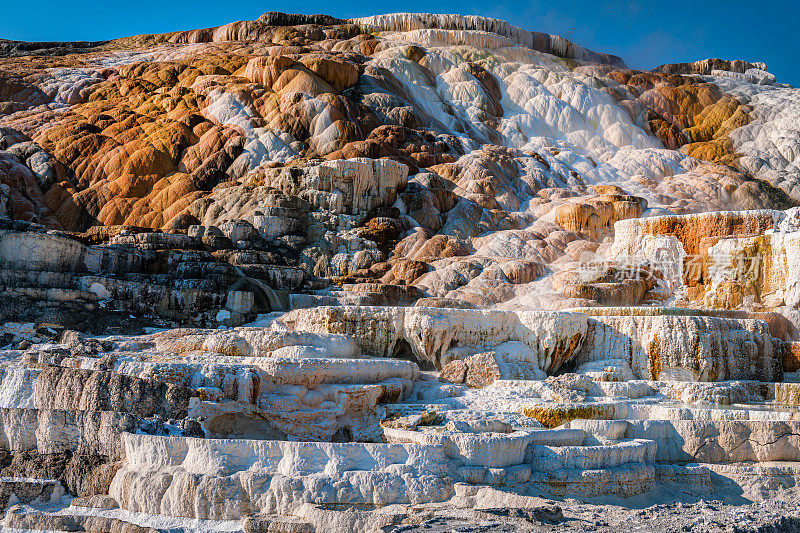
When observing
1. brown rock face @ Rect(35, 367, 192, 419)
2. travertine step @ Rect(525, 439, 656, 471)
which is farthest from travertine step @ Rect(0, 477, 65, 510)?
travertine step @ Rect(525, 439, 656, 471)

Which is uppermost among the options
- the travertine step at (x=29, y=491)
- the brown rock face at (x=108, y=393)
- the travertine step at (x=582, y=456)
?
the brown rock face at (x=108, y=393)

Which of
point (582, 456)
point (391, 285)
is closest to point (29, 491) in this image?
point (582, 456)

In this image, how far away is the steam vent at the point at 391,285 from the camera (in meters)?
7.95

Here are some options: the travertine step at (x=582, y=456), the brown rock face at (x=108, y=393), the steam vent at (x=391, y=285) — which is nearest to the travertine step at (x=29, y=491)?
the steam vent at (x=391, y=285)

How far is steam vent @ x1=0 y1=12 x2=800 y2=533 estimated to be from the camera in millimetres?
7953

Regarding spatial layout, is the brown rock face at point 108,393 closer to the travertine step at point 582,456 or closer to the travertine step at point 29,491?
the travertine step at point 29,491

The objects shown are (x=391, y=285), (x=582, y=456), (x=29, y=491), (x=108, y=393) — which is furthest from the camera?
(x=391, y=285)

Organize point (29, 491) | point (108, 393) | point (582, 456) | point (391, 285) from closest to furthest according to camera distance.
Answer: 1. point (29, 491)
2. point (582, 456)
3. point (108, 393)
4. point (391, 285)

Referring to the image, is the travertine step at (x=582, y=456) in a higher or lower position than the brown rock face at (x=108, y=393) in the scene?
lower

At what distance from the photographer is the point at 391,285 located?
1994 cm

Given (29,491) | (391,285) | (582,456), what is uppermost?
(391,285)

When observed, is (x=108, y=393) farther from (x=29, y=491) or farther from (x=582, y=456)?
(x=582, y=456)

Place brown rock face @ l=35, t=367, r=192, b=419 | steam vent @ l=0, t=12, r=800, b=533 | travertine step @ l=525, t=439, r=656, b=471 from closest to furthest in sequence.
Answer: steam vent @ l=0, t=12, r=800, b=533 → travertine step @ l=525, t=439, r=656, b=471 → brown rock face @ l=35, t=367, r=192, b=419

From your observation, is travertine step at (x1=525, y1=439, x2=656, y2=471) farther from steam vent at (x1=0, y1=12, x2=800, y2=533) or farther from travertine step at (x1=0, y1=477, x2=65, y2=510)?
travertine step at (x1=0, y1=477, x2=65, y2=510)
